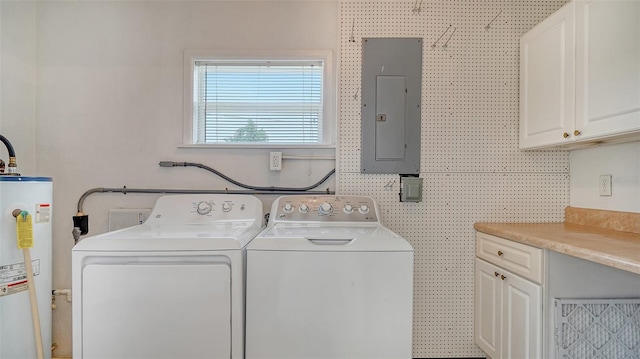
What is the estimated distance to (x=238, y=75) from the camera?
213 cm

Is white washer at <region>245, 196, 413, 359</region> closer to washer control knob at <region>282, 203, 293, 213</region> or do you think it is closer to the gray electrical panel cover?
washer control knob at <region>282, 203, 293, 213</region>

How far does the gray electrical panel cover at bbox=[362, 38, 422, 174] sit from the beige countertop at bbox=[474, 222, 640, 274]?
694 mm

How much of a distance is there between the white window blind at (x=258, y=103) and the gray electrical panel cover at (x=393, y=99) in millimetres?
391

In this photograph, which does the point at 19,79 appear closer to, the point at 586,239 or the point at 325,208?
the point at 325,208

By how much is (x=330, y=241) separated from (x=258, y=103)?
51.4 inches

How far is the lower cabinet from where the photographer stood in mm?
1371

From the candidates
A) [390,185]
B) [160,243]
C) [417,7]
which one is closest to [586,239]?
[390,185]

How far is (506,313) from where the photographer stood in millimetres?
1559

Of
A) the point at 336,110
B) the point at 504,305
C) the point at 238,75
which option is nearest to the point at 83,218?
the point at 238,75

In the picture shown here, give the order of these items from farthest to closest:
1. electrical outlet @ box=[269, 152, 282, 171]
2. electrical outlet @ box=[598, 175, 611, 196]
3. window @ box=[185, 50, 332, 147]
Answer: window @ box=[185, 50, 332, 147] < electrical outlet @ box=[269, 152, 282, 171] < electrical outlet @ box=[598, 175, 611, 196]

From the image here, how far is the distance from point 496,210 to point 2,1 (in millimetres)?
3601

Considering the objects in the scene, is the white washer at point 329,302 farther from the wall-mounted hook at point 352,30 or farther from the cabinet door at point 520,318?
the wall-mounted hook at point 352,30

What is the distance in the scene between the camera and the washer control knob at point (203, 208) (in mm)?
1718

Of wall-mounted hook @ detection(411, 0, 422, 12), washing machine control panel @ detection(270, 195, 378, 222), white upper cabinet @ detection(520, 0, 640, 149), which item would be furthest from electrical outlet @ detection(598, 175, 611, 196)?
wall-mounted hook @ detection(411, 0, 422, 12)
